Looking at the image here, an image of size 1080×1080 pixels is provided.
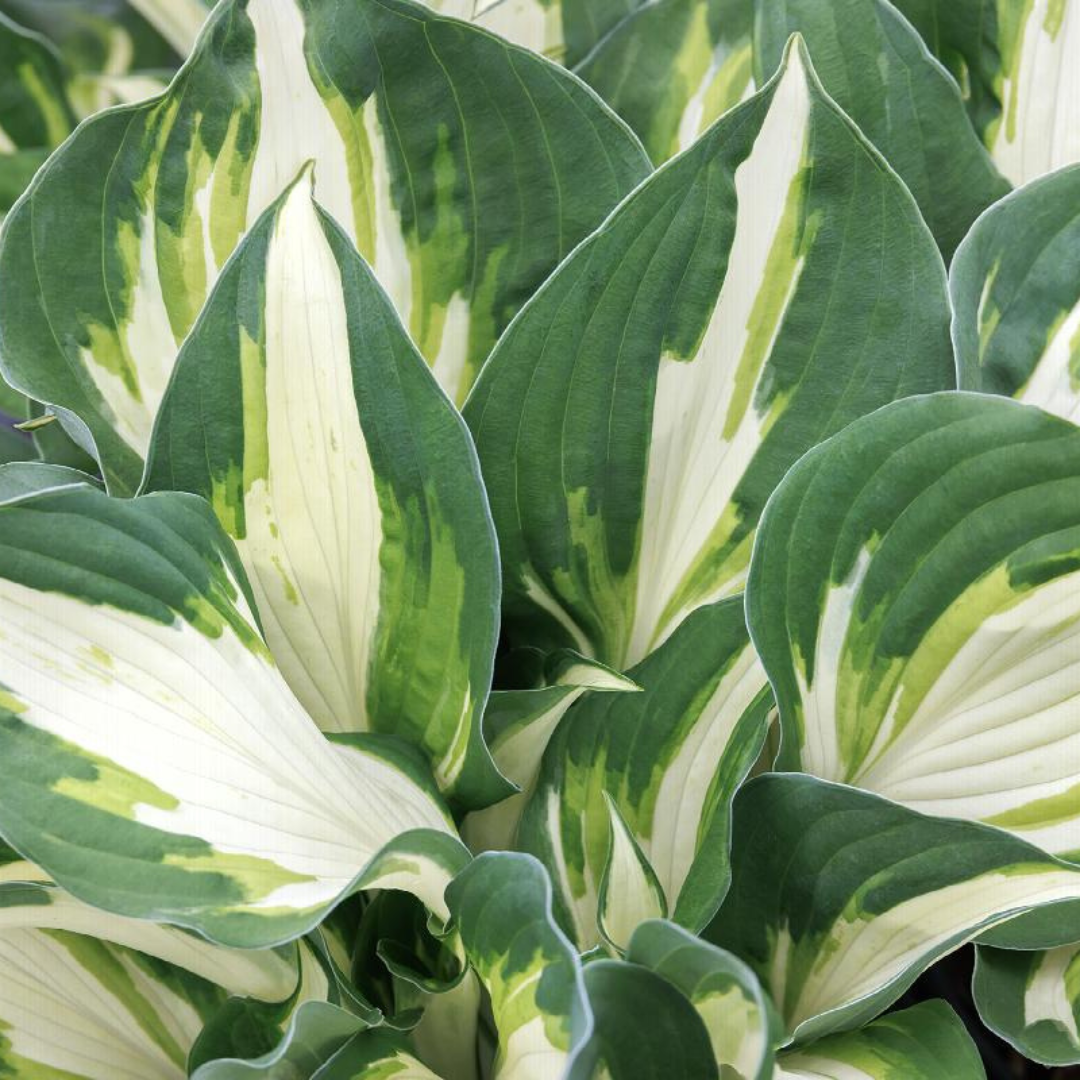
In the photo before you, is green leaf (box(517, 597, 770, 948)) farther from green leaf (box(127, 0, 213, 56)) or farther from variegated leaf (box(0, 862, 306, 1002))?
green leaf (box(127, 0, 213, 56))

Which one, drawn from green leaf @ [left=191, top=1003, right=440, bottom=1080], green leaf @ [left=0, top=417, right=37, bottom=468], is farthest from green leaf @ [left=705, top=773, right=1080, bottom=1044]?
green leaf @ [left=0, top=417, right=37, bottom=468]

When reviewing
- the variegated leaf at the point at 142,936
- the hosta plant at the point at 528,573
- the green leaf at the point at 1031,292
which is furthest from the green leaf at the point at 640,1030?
the green leaf at the point at 1031,292

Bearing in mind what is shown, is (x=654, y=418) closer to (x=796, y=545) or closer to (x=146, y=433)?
(x=796, y=545)

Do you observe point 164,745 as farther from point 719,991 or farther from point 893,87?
point 893,87

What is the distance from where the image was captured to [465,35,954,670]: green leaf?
1.31ft

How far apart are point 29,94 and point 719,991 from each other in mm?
458

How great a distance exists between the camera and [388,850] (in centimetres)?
32

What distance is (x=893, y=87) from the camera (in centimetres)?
47

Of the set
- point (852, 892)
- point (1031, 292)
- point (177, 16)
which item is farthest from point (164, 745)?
point (177, 16)

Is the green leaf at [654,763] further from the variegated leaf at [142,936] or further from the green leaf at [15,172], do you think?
the green leaf at [15,172]

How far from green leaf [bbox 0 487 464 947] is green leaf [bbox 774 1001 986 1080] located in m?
0.13

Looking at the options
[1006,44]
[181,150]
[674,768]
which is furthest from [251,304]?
[1006,44]

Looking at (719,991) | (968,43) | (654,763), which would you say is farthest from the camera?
(968,43)

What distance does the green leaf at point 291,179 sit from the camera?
1.40ft
